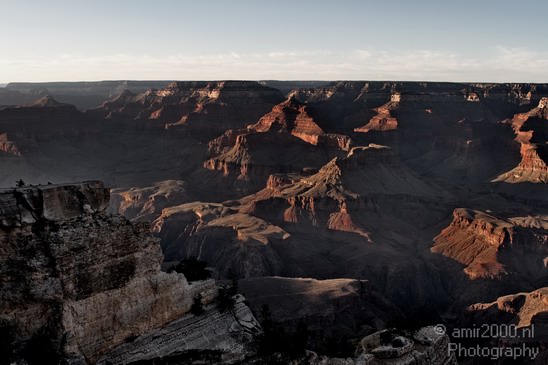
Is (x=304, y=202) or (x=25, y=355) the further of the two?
(x=304, y=202)

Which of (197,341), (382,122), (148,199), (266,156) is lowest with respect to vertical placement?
(148,199)

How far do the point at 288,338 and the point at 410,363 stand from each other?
20.3ft

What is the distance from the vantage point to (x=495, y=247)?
7319cm

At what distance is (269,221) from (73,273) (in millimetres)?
68599

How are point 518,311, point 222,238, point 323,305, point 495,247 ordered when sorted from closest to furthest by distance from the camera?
point 518,311 → point 323,305 → point 495,247 → point 222,238

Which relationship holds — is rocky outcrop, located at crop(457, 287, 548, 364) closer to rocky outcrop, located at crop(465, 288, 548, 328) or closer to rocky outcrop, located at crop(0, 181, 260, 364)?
rocky outcrop, located at crop(465, 288, 548, 328)

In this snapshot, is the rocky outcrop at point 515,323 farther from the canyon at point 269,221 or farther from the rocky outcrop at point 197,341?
the rocky outcrop at point 197,341

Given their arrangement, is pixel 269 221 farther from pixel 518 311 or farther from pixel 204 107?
pixel 204 107

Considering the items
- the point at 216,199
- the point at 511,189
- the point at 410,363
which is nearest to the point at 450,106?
the point at 511,189

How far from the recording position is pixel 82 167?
140 m

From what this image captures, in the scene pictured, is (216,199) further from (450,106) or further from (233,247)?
(450,106)

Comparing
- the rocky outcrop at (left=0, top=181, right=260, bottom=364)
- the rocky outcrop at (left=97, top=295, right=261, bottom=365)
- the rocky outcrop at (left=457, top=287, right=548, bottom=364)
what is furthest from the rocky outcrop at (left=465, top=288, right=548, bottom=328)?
the rocky outcrop at (left=0, top=181, right=260, bottom=364)

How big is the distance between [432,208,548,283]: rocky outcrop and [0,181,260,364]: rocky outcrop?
5645cm

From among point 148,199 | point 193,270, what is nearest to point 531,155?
point 148,199
